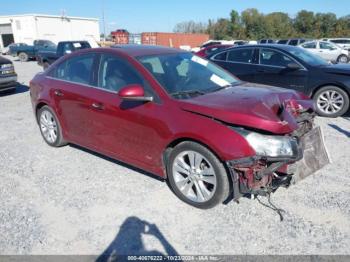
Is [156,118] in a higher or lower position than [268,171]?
higher

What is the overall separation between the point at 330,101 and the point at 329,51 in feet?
54.4

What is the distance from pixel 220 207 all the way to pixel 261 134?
3.11 ft

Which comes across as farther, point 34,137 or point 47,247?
point 34,137

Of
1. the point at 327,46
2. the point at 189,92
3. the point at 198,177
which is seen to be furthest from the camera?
the point at 327,46

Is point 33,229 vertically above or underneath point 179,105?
underneath

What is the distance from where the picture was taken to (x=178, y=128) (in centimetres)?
344

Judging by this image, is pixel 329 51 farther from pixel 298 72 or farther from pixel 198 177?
pixel 198 177

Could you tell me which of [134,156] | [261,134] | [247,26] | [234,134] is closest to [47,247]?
[134,156]

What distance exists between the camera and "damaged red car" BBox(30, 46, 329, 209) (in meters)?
3.17

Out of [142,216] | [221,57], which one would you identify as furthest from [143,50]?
[221,57]

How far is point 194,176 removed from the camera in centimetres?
350

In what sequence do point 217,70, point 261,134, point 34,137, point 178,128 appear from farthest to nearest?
point 34,137 → point 217,70 → point 178,128 → point 261,134

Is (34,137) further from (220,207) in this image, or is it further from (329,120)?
(329,120)

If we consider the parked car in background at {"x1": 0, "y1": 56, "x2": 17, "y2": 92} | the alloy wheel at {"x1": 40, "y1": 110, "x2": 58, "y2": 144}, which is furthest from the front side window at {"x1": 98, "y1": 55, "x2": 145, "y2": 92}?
the parked car in background at {"x1": 0, "y1": 56, "x2": 17, "y2": 92}
